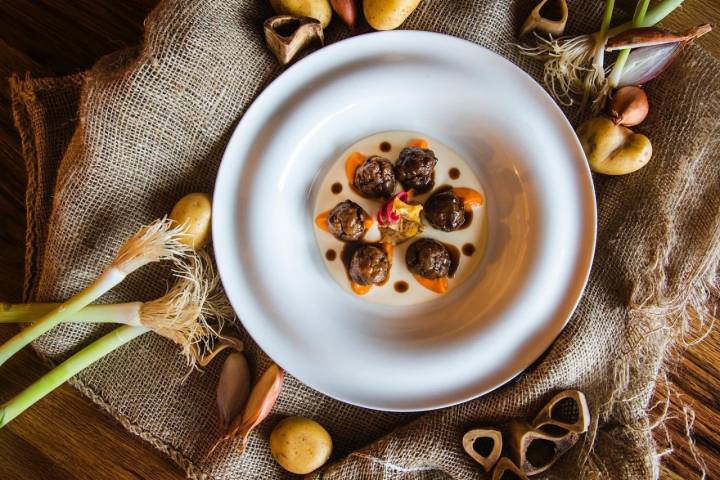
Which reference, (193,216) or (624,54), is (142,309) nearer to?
(193,216)

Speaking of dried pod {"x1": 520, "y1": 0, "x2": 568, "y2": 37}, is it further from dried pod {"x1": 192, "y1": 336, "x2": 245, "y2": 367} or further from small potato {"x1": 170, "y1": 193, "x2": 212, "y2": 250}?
dried pod {"x1": 192, "y1": 336, "x2": 245, "y2": 367}

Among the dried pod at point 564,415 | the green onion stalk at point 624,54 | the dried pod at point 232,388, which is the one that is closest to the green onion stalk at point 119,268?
the dried pod at point 232,388

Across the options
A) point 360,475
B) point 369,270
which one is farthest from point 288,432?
point 369,270

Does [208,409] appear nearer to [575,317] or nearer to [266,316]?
[266,316]

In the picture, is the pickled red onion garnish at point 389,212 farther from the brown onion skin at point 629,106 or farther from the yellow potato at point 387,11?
the brown onion skin at point 629,106

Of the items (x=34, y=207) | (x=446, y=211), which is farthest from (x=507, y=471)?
(x=34, y=207)
